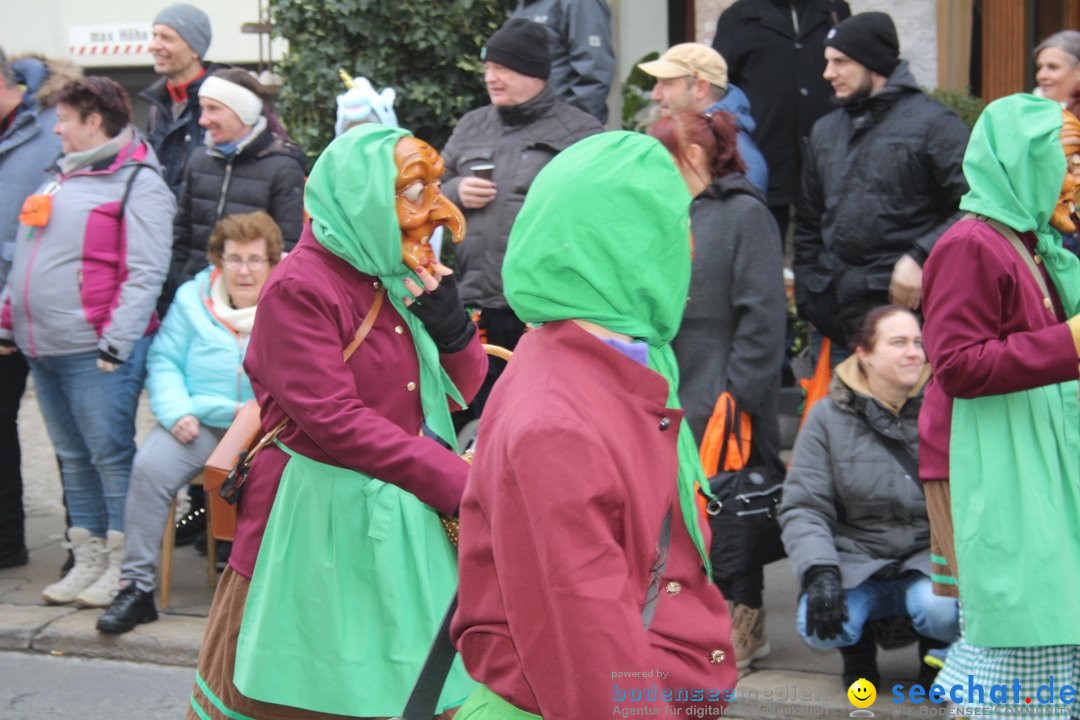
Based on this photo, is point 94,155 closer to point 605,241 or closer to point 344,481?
point 344,481

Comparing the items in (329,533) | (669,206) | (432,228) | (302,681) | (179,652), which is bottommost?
(179,652)

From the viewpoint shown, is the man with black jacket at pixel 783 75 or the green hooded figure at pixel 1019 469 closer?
the green hooded figure at pixel 1019 469

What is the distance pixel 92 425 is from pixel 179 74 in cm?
197

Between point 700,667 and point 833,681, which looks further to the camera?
point 833,681

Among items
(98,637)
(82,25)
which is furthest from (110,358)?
(82,25)

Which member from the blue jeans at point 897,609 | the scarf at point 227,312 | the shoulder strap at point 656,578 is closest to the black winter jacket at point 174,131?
the scarf at point 227,312

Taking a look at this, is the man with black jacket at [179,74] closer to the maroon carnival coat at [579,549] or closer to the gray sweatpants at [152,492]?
the gray sweatpants at [152,492]

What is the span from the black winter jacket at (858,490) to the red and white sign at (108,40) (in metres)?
10.2

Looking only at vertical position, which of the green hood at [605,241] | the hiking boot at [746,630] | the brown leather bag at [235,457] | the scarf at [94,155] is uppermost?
the green hood at [605,241]

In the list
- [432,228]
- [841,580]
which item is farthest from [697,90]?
[432,228]

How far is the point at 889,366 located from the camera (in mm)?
5215

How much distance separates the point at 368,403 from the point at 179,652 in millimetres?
2745

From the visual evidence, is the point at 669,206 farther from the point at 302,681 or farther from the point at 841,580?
the point at 841,580

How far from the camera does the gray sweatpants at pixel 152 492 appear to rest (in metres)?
6.30
